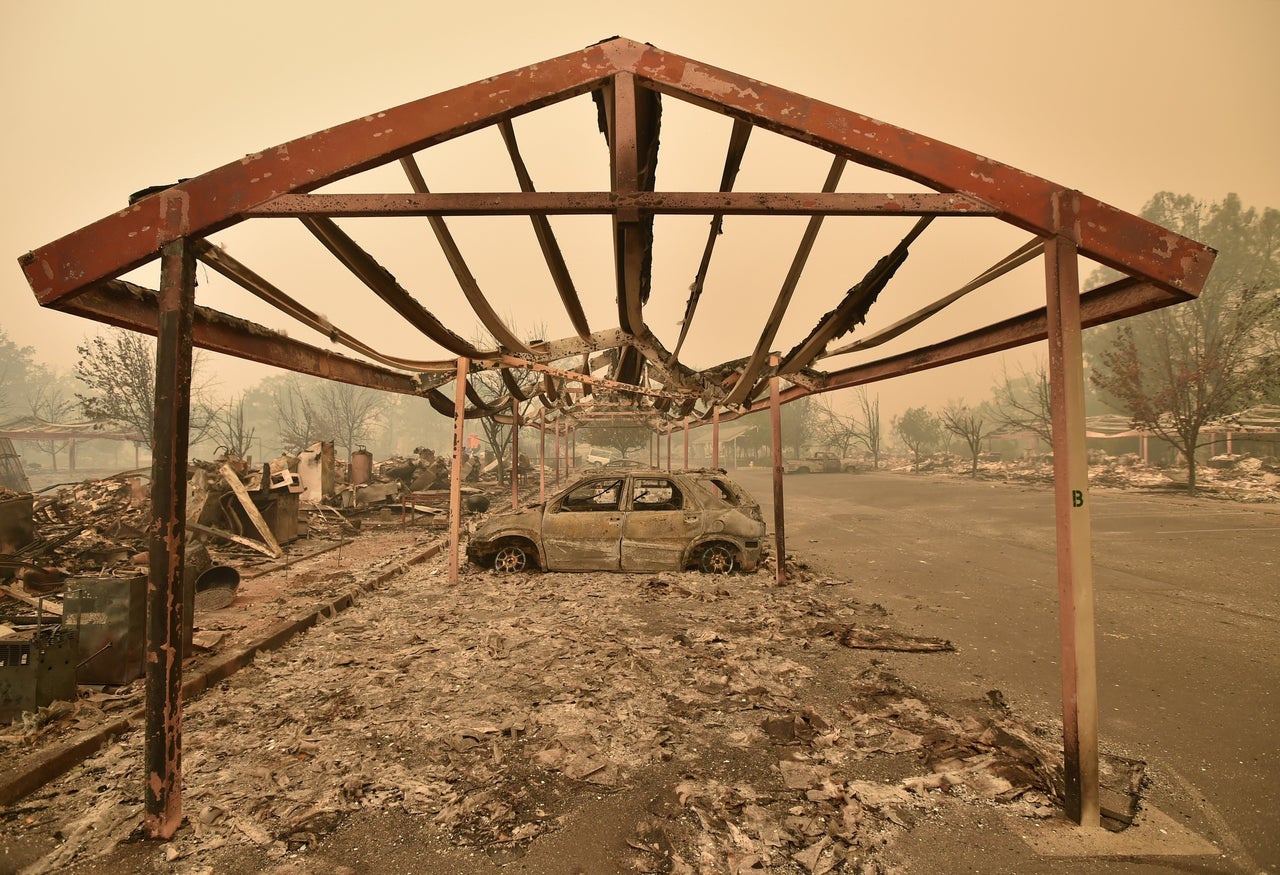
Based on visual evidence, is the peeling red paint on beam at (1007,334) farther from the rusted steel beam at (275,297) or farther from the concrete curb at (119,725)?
the concrete curb at (119,725)

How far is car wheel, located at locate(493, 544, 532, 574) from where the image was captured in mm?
7535

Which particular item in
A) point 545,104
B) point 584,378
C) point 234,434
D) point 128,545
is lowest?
point 128,545

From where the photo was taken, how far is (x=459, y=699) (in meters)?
3.91

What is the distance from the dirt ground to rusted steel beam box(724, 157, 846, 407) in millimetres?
3117

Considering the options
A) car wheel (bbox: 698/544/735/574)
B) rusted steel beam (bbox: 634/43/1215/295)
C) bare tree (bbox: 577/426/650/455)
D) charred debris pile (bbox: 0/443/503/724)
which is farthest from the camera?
bare tree (bbox: 577/426/650/455)

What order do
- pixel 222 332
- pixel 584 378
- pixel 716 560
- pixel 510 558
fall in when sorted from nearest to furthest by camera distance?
pixel 222 332 → pixel 716 560 → pixel 510 558 → pixel 584 378

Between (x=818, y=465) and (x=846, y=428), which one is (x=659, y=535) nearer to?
(x=818, y=465)

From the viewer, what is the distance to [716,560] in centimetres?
737

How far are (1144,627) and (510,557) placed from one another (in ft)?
24.6

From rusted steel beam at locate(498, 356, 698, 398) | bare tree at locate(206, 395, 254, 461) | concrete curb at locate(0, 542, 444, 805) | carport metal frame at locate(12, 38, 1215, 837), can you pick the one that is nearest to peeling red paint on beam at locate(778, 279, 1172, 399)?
carport metal frame at locate(12, 38, 1215, 837)

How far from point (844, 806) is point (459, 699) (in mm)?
2693

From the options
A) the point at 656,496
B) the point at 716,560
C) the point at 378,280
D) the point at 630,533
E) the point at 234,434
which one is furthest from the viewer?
the point at 234,434

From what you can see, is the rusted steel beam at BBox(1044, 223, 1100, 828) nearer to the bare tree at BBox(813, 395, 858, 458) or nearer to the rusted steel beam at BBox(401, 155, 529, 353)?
the rusted steel beam at BBox(401, 155, 529, 353)

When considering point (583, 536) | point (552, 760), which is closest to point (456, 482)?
point (583, 536)
